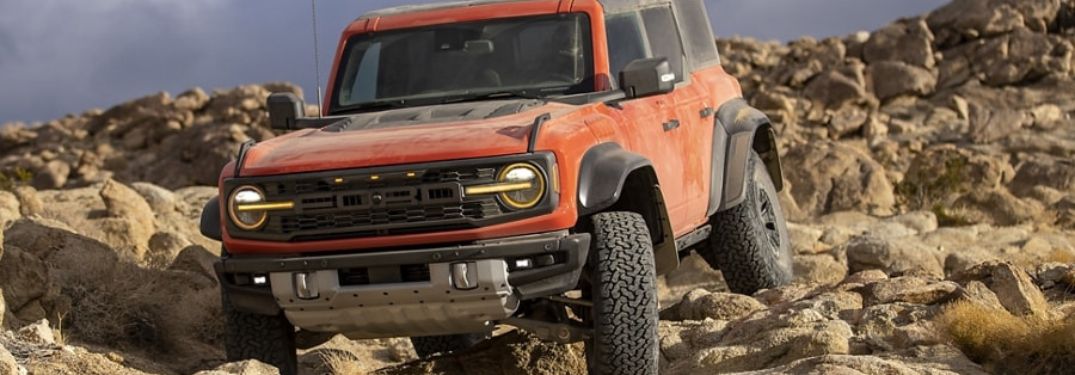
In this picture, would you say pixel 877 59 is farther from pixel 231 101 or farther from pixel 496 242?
pixel 496 242

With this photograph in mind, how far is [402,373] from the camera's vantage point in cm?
931

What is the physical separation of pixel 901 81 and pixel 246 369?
3159 cm

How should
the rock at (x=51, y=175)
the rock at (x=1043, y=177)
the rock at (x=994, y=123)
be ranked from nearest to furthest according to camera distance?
1. the rock at (x=1043, y=177)
2. the rock at (x=994, y=123)
3. the rock at (x=51, y=175)

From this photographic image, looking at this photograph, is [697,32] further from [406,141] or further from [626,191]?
[406,141]

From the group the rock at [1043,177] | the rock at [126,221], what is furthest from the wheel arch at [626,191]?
the rock at [1043,177]

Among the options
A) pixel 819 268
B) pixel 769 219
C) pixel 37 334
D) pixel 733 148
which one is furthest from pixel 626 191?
pixel 819 268

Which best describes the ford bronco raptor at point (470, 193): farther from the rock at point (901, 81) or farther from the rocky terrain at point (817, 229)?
the rock at point (901, 81)

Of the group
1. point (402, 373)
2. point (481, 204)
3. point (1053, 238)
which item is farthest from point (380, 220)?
point (1053, 238)

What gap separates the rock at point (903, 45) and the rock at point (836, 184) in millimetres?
15513

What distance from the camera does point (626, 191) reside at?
885cm

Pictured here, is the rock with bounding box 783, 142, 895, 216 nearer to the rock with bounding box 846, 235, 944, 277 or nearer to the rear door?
the rock with bounding box 846, 235, 944, 277

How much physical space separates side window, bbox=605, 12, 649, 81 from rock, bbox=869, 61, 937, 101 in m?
28.9

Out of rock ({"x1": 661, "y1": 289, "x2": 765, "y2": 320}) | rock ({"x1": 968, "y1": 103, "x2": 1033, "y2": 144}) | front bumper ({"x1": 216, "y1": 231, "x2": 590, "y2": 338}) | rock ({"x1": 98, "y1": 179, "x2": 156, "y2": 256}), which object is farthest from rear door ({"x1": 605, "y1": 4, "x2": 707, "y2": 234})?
rock ({"x1": 968, "y1": 103, "x2": 1033, "y2": 144})

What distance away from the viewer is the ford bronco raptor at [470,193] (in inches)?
308
